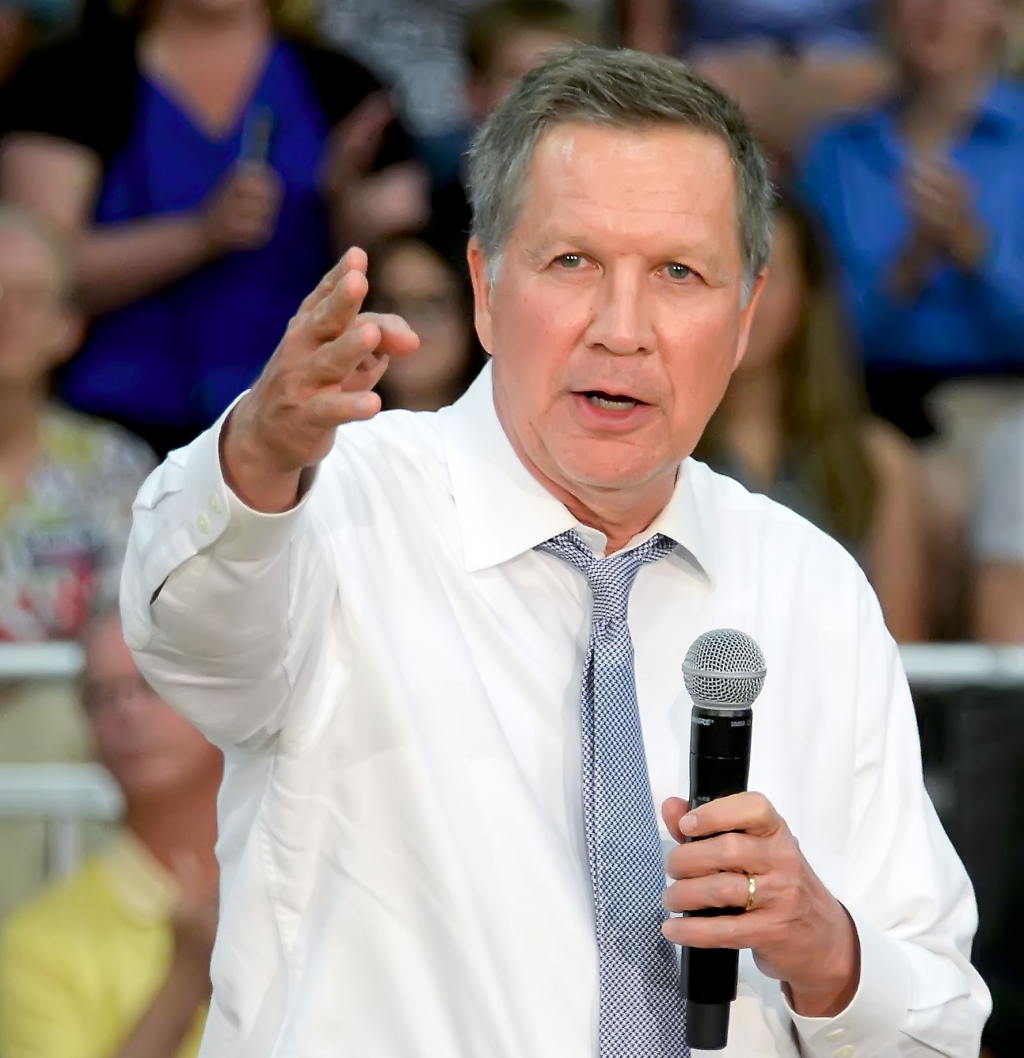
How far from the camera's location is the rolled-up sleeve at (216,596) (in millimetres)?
1591

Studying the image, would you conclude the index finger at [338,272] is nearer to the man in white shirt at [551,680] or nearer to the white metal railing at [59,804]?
the man in white shirt at [551,680]

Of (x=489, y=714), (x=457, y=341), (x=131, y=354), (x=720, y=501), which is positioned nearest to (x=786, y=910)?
(x=489, y=714)

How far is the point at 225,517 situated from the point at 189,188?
2906mm

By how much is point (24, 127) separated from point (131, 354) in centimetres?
58

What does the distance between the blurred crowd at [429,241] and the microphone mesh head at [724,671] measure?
85.9 inches

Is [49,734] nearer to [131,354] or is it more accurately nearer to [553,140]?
[131,354]

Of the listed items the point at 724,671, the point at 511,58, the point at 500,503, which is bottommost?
the point at 724,671

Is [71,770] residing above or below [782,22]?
below

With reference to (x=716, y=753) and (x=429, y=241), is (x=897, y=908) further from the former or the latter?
(x=429, y=241)

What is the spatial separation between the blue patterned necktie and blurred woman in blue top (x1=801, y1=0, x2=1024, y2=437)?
2859mm

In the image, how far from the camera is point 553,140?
190 centimetres

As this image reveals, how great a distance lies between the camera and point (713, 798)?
1.59 metres

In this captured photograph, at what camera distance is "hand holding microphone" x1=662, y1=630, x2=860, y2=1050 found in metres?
1.58

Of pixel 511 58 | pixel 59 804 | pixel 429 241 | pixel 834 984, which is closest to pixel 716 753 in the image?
pixel 834 984
